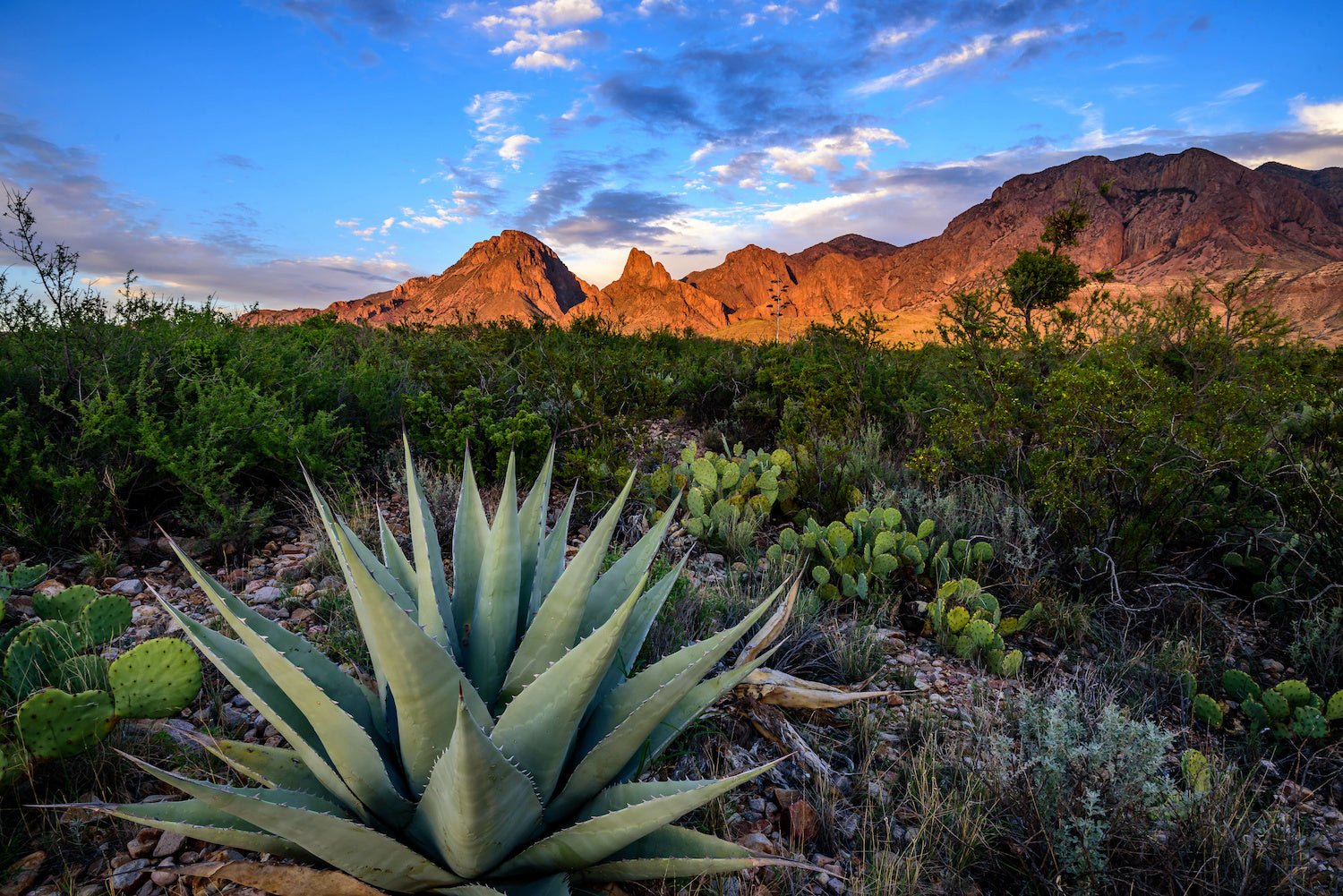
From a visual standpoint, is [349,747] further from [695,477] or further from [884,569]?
[695,477]

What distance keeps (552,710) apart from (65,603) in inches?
96.9

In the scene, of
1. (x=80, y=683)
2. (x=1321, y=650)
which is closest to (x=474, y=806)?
(x=80, y=683)

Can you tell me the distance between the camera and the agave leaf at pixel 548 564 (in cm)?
190

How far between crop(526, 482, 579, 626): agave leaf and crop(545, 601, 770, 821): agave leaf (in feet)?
1.25

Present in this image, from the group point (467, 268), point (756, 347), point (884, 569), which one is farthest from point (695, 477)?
point (467, 268)

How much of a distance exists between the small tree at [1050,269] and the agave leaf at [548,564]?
533cm

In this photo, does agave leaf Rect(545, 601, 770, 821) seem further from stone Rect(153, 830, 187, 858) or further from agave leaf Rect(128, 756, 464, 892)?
stone Rect(153, 830, 187, 858)

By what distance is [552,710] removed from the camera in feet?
4.43

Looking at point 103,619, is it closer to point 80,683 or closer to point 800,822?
point 80,683

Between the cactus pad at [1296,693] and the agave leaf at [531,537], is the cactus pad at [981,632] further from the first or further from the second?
the agave leaf at [531,537]

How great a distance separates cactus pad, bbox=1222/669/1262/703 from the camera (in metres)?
2.89

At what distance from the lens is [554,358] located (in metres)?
6.50

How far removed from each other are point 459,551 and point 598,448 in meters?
3.08

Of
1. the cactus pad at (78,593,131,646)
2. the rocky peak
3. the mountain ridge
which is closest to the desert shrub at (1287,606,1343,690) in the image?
the cactus pad at (78,593,131,646)
